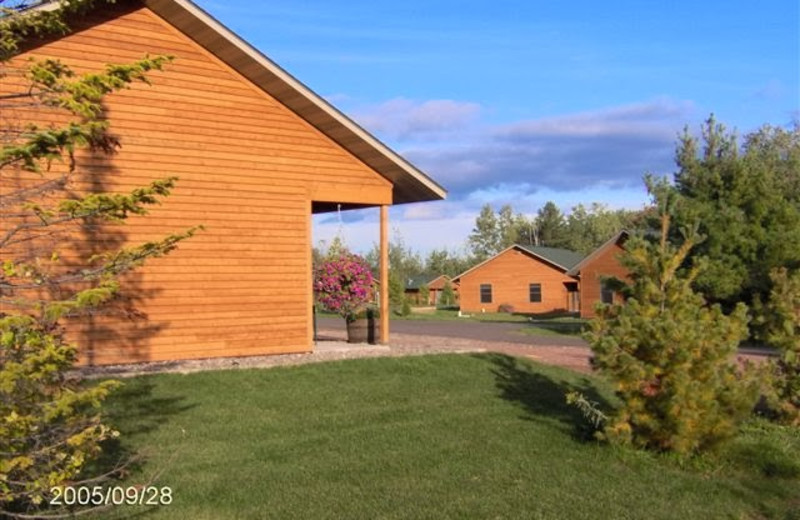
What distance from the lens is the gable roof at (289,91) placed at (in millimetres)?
12297

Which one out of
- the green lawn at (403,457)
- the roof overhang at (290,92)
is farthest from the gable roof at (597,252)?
the green lawn at (403,457)

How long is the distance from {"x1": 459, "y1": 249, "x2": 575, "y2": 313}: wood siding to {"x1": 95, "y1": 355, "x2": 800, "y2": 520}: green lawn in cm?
4077

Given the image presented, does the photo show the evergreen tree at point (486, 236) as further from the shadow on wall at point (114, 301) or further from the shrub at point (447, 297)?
the shadow on wall at point (114, 301)

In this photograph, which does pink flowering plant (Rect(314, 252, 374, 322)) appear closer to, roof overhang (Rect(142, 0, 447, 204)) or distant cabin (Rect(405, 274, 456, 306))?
roof overhang (Rect(142, 0, 447, 204))

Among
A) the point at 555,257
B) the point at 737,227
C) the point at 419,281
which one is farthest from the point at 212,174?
the point at 419,281

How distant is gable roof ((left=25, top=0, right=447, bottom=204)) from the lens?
1230 cm

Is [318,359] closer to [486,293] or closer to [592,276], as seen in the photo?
[592,276]

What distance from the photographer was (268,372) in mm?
11664

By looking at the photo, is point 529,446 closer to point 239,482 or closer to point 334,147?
point 239,482

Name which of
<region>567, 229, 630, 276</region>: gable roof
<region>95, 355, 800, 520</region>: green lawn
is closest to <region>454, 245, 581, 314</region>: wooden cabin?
<region>567, 229, 630, 276</region>: gable roof

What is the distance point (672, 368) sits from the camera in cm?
786

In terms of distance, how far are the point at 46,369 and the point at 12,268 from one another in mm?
517

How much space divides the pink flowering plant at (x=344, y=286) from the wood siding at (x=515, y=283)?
122 feet

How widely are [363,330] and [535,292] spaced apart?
38.6 meters
